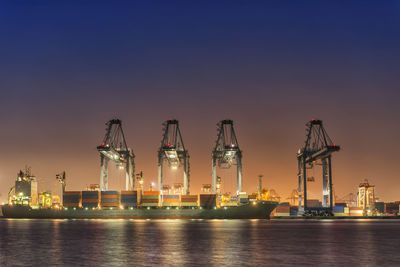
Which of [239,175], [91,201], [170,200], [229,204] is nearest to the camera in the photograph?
[91,201]

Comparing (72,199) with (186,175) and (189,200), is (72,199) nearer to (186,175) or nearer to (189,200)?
(186,175)

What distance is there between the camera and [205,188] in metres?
126

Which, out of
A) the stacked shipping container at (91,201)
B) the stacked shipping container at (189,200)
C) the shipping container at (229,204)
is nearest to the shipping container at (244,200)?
the shipping container at (229,204)

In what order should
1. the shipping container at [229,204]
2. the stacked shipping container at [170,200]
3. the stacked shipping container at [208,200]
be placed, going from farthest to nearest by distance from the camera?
the shipping container at [229,204] < the stacked shipping container at [170,200] < the stacked shipping container at [208,200]

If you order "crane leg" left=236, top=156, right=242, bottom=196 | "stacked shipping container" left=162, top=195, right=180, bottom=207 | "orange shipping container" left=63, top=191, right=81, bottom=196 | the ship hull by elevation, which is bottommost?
the ship hull

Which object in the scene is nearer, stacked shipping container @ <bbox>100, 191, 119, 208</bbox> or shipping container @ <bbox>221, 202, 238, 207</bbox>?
stacked shipping container @ <bbox>100, 191, 119, 208</bbox>

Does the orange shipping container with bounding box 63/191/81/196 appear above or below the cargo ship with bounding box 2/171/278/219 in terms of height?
above

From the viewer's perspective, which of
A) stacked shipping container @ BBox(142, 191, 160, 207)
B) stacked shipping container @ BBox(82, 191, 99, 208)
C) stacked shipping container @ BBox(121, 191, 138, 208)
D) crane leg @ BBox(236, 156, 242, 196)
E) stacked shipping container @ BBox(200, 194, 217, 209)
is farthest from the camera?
stacked shipping container @ BBox(200, 194, 217, 209)

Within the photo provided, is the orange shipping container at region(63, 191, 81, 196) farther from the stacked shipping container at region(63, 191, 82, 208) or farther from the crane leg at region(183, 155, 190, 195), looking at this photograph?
the crane leg at region(183, 155, 190, 195)

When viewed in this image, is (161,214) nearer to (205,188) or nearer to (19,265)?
(205,188)

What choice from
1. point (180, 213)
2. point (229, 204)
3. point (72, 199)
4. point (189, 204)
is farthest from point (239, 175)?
point (72, 199)

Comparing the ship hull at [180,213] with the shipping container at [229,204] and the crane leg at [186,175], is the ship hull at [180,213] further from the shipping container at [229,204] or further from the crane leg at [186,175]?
the crane leg at [186,175]

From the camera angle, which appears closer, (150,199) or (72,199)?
(72,199)

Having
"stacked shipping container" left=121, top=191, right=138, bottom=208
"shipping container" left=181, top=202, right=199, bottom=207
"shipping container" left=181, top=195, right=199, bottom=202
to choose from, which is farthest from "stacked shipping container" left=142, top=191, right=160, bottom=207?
"shipping container" left=181, top=202, right=199, bottom=207
